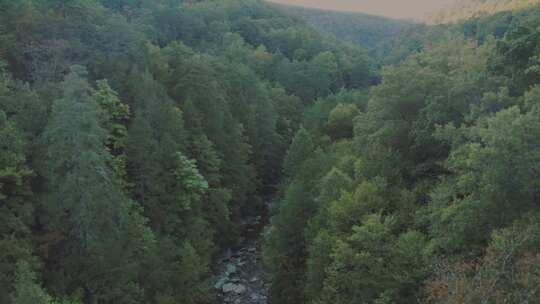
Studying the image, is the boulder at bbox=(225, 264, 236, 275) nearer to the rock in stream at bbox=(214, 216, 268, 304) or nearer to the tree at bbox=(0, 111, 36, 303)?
the rock in stream at bbox=(214, 216, 268, 304)

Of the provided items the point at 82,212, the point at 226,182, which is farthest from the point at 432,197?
the point at 226,182

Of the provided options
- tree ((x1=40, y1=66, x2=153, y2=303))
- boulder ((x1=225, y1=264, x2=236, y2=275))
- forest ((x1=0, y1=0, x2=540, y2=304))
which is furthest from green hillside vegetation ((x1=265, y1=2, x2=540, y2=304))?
tree ((x1=40, y1=66, x2=153, y2=303))

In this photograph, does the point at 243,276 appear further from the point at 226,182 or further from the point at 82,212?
the point at 82,212

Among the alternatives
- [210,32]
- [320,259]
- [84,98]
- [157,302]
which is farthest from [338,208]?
[210,32]

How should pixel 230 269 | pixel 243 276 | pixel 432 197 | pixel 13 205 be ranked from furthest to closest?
pixel 230 269 < pixel 243 276 < pixel 432 197 < pixel 13 205

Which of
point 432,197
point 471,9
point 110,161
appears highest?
point 471,9

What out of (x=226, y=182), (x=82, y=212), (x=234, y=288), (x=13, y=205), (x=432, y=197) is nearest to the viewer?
(x=13, y=205)

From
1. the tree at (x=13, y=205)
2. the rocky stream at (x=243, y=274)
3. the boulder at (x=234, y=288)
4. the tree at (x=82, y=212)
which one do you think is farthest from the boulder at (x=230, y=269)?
the tree at (x=13, y=205)

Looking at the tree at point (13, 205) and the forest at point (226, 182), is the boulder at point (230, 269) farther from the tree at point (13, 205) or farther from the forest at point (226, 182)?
the tree at point (13, 205)
